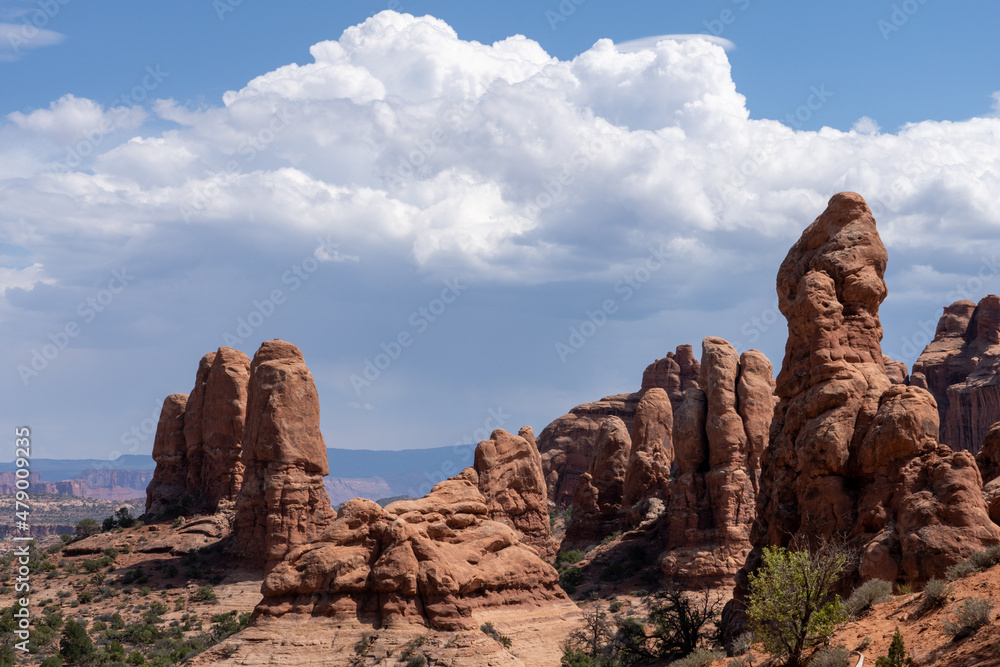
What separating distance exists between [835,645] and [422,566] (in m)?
18.7

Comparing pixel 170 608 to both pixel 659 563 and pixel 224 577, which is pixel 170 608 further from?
pixel 659 563

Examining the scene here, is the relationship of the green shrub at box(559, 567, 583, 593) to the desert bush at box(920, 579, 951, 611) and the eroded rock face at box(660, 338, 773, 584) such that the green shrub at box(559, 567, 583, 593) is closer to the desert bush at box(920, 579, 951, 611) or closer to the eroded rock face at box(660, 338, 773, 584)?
the eroded rock face at box(660, 338, 773, 584)

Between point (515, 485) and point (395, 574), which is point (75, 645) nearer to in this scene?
point (395, 574)

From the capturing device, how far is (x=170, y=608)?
60.0 m

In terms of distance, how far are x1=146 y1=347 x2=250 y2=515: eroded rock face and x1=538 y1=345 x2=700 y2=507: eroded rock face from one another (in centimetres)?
4608

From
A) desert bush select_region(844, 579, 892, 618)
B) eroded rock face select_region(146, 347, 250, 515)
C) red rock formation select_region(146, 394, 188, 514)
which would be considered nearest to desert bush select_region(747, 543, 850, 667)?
desert bush select_region(844, 579, 892, 618)

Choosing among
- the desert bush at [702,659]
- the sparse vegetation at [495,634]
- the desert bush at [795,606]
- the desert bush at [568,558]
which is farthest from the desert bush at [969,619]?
the desert bush at [568,558]

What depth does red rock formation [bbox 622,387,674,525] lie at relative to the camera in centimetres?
7056

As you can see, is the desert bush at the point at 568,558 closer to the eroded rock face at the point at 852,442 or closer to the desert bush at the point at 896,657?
the eroded rock face at the point at 852,442

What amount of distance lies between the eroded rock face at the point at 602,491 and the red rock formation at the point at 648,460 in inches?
37.5

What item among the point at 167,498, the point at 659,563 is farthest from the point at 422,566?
the point at 167,498

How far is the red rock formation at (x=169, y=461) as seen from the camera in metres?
73.7

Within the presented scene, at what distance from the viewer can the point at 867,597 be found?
1013 inches

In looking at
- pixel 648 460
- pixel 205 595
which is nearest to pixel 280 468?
pixel 205 595
